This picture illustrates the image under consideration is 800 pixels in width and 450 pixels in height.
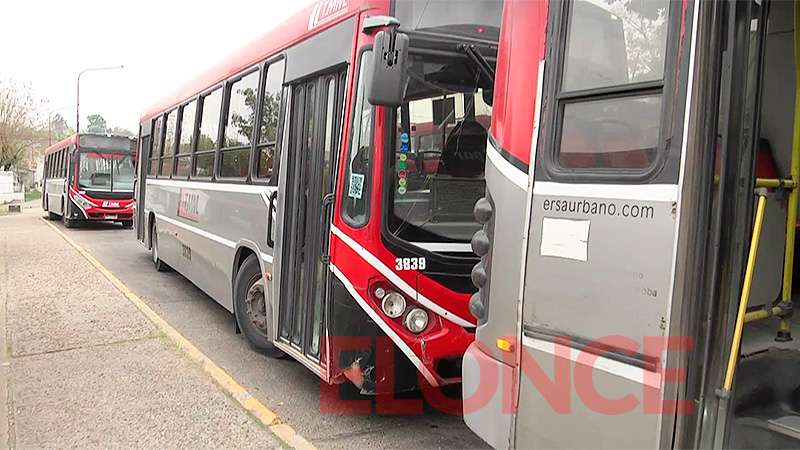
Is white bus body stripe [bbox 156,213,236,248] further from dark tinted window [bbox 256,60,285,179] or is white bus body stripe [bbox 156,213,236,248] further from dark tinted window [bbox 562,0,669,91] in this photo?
dark tinted window [bbox 562,0,669,91]

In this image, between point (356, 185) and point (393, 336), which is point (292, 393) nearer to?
point (393, 336)

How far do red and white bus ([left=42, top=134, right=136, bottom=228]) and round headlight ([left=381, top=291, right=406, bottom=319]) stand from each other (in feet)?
60.7

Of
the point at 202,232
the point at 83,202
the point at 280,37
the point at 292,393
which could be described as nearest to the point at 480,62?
the point at 280,37

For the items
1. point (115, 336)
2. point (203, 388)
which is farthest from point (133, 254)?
point (203, 388)

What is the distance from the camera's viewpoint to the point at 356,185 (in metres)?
4.26

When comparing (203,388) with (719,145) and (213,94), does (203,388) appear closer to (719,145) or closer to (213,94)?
(213,94)

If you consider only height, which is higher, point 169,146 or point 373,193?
point 169,146

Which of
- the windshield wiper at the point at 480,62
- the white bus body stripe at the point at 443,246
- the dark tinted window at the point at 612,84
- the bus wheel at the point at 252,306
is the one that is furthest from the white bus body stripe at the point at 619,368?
the bus wheel at the point at 252,306

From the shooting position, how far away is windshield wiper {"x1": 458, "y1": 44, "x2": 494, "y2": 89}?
13.7ft

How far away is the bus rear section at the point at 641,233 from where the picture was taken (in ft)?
7.38

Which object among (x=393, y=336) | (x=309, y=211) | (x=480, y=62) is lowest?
(x=393, y=336)

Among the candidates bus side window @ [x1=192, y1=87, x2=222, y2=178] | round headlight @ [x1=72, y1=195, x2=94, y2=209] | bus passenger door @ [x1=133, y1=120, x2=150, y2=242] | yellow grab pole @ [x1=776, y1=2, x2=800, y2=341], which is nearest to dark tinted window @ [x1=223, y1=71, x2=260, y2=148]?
bus side window @ [x1=192, y1=87, x2=222, y2=178]

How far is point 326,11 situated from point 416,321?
243 centimetres

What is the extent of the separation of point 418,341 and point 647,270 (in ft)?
6.68
